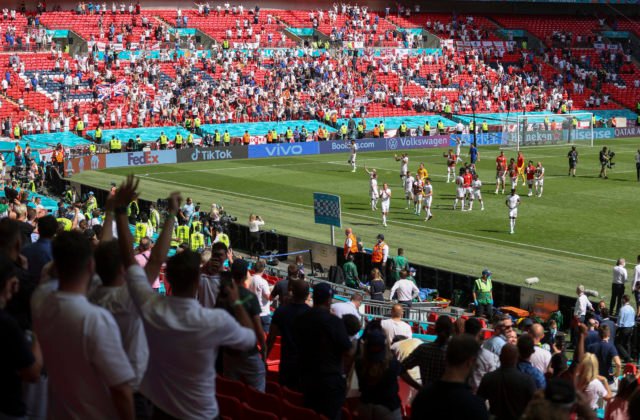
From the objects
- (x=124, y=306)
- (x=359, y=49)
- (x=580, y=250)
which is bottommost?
(x=580, y=250)

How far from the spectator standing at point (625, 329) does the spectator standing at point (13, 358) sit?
1522 cm

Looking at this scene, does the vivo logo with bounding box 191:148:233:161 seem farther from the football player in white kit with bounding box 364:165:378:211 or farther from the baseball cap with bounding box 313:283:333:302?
the baseball cap with bounding box 313:283:333:302

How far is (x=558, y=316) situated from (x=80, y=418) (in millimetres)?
15675

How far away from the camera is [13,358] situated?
5539 millimetres

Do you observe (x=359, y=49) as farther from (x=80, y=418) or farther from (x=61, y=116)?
(x=80, y=418)

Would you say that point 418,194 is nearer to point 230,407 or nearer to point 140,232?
point 140,232

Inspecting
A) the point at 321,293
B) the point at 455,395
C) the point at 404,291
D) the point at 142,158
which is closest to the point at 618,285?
the point at 404,291

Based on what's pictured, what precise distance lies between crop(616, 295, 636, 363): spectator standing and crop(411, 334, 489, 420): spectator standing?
13444 mm

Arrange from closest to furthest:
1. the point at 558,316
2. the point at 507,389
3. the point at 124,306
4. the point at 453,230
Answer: the point at 124,306 < the point at 507,389 < the point at 558,316 < the point at 453,230

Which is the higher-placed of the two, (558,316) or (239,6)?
(239,6)

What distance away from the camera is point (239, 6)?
261 feet

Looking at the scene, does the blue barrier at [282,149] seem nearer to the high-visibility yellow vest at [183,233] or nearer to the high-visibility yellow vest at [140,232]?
the high-visibility yellow vest at [183,233]

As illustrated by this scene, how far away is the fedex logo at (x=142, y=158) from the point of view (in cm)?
5244

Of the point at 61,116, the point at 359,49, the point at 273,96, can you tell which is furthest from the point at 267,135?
the point at 359,49
